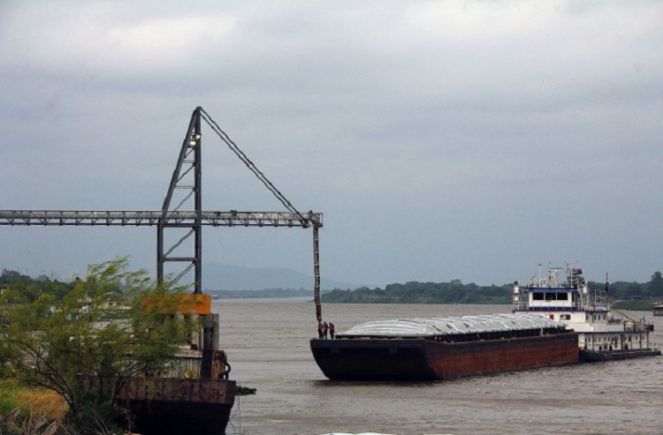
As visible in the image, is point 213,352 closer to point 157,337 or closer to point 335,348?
point 157,337

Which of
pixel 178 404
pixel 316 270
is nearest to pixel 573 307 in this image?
pixel 316 270

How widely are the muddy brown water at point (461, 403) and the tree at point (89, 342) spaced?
6.49 m

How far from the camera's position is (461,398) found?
60.2m

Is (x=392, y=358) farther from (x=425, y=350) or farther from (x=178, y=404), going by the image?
(x=178, y=404)

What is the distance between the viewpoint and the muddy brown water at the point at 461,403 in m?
48.5

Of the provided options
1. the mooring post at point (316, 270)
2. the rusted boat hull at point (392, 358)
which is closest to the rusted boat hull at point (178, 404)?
the rusted boat hull at point (392, 358)

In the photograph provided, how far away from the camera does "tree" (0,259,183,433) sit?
38.9 meters

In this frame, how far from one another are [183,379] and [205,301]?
367 cm

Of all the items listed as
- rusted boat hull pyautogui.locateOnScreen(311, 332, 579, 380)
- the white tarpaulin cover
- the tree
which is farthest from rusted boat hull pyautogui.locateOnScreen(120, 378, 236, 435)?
the white tarpaulin cover

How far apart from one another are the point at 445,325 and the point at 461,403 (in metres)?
15.8

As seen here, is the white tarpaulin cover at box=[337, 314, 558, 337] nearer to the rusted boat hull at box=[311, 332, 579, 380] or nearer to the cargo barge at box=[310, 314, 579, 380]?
the cargo barge at box=[310, 314, 579, 380]

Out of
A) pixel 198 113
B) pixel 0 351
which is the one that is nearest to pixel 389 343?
pixel 198 113

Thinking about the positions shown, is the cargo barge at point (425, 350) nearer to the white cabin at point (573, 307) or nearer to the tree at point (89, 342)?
the white cabin at point (573, 307)

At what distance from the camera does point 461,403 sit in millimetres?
57812
